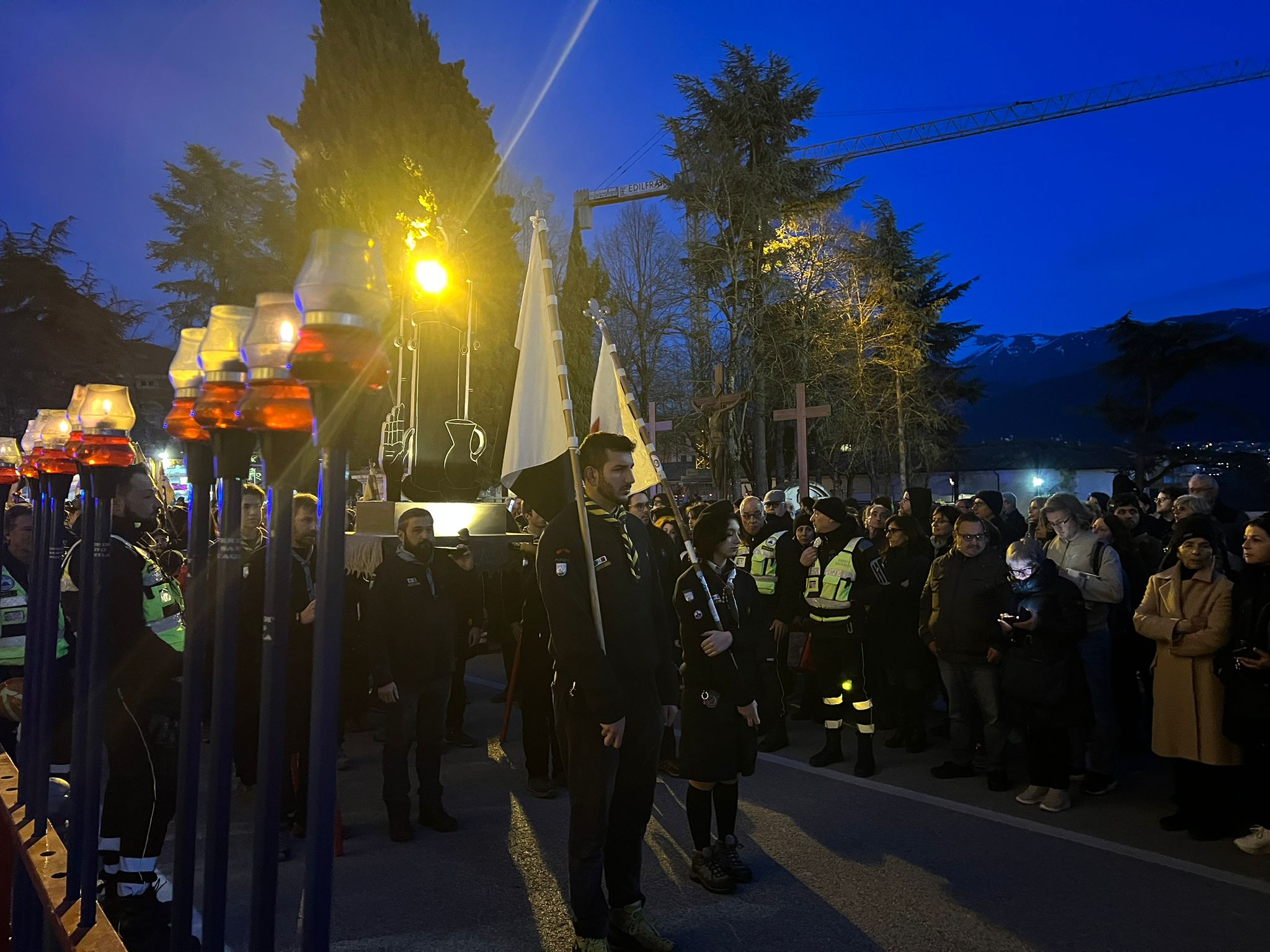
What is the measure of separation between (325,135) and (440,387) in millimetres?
17178

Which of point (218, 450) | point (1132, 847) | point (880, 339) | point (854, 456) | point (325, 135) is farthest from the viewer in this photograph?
point (854, 456)

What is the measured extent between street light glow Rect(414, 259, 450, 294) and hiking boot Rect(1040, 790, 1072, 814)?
8162mm

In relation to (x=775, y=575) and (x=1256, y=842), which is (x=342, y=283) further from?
(x=775, y=575)

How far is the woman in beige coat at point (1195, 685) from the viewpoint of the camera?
4.90 metres

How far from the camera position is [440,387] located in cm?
1026

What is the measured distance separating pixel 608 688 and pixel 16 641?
320 cm

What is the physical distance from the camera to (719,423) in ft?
78.5

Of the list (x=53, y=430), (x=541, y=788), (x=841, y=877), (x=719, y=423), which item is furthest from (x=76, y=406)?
(x=719, y=423)

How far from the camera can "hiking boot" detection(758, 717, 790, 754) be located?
6961 millimetres

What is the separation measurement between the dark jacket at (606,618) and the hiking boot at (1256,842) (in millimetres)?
3549

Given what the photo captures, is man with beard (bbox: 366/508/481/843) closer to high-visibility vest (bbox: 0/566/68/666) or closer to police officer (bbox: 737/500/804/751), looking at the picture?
high-visibility vest (bbox: 0/566/68/666)

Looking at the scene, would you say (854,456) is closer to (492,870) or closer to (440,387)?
(440,387)

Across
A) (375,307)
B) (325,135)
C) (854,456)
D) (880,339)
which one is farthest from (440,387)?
(854,456)

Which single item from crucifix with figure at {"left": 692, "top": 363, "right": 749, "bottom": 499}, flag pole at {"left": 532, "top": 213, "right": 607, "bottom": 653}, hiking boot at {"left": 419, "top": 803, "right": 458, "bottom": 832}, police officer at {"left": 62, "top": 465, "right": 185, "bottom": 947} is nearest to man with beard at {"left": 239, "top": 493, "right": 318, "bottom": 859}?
hiking boot at {"left": 419, "top": 803, "right": 458, "bottom": 832}
